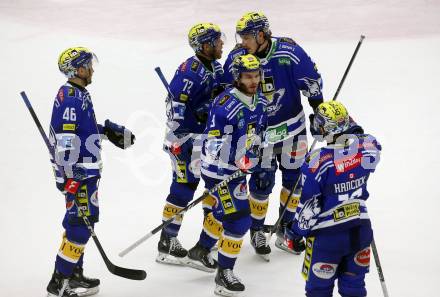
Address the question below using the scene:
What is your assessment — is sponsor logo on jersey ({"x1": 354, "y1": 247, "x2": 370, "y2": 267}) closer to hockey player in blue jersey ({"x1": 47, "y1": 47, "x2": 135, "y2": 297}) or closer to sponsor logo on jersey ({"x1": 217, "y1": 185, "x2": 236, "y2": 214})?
sponsor logo on jersey ({"x1": 217, "y1": 185, "x2": 236, "y2": 214})

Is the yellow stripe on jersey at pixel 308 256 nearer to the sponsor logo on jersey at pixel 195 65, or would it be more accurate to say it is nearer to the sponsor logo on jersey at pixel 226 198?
the sponsor logo on jersey at pixel 226 198

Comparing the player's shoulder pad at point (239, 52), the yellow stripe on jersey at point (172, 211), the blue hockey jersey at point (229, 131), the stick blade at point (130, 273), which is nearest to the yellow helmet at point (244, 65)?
the blue hockey jersey at point (229, 131)

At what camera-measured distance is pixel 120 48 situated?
10258 mm

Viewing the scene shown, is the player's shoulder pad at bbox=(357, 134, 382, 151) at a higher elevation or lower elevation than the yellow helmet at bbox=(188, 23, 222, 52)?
lower

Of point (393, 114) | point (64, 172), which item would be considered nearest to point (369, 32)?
point (393, 114)

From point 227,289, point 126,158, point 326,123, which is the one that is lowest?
point 227,289

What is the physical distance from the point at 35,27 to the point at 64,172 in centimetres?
621

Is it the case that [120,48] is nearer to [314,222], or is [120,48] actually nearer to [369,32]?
[369,32]

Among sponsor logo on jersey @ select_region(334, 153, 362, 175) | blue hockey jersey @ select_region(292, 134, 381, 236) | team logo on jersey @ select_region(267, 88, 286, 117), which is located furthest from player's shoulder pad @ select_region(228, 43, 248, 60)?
A: sponsor logo on jersey @ select_region(334, 153, 362, 175)

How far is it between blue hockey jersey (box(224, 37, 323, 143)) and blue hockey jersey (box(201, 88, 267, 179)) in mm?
552

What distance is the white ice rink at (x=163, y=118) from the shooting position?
589 centimetres

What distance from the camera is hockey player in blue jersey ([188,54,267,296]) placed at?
17.2 ft

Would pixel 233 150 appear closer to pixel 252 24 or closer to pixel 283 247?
pixel 252 24

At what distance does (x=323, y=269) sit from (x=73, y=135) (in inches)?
69.2
